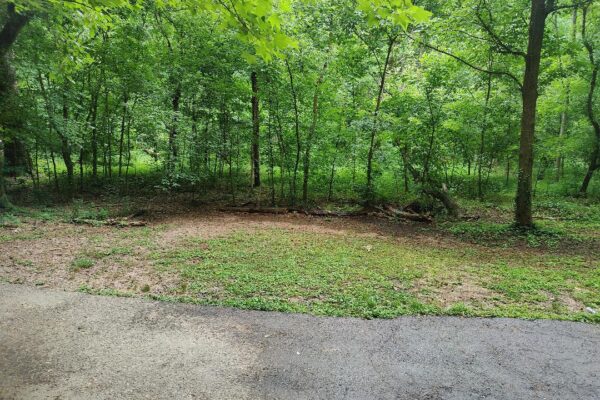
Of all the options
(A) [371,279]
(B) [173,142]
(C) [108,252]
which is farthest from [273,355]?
(B) [173,142]

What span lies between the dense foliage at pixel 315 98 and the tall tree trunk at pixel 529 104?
0.10 ft

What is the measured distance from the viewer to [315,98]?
35.9 feet

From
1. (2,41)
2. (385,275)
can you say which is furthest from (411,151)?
(2,41)

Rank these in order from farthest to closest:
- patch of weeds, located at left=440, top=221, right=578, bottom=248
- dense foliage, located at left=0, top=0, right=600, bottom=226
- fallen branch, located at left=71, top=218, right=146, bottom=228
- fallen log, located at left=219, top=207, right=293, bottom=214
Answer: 1. fallen log, located at left=219, top=207, right=293, bottom=214
2. dense foliage, located at left=0, top=0, right=600, bottom=226
3. fallen branch, located at left=71, top=218, right=146, bottom=228
4. patch of weeds, located at left=440, top=221, right=578, bottom=248

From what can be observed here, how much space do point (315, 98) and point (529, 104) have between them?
551 cm

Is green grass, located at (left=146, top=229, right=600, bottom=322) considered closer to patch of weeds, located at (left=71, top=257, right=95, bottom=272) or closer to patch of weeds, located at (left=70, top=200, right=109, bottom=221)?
patch of weeds, located at (left=71, top=257, right=95, bottom=272)

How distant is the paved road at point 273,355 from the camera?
118 inches

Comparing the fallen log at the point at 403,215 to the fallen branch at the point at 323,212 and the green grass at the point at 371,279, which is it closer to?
the fallen branch at the point at 323,212

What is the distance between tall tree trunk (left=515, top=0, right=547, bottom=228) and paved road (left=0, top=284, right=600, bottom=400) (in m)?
4.91

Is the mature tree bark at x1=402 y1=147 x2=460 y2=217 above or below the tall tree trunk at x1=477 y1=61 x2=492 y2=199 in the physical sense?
below

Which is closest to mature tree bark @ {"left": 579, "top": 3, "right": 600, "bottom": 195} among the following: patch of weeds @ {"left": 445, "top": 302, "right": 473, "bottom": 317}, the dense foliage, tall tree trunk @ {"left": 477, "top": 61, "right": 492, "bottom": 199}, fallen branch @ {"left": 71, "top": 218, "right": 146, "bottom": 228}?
the dense foliage

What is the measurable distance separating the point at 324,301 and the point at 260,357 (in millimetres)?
1389

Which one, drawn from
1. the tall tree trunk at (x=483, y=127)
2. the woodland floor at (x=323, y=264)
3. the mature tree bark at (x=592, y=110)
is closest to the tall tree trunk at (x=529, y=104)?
the woodland floor at (x=323, y=264)

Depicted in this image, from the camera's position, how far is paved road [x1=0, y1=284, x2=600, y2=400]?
9.80ft
